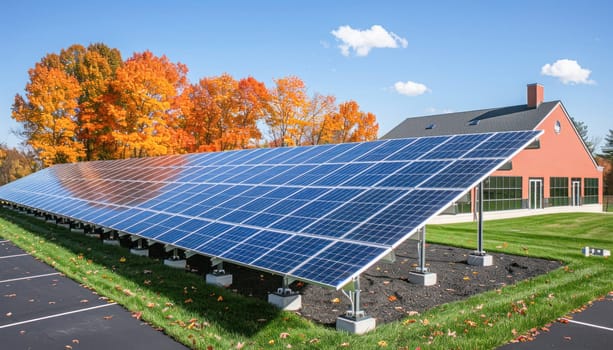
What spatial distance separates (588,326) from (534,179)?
30399mm

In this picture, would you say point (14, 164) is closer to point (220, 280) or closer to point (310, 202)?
point (220, 280)

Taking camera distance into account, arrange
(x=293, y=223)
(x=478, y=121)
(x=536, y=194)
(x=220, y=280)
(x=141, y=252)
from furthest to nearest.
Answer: (x=478, y=121), (x=536, y=194), (x=141, y=252), (x=220, y=280), (x=293, y=223)

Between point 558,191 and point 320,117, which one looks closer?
point 558,191

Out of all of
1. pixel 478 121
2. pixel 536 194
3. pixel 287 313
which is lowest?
pixel 287 313

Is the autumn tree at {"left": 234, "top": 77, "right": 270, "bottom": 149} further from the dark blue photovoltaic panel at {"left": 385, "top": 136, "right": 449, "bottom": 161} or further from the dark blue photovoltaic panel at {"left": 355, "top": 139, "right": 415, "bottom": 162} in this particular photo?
the dark blue photovoltaic panel at {"left": 385, "top": 136, "right": 449, "bottom": 161}

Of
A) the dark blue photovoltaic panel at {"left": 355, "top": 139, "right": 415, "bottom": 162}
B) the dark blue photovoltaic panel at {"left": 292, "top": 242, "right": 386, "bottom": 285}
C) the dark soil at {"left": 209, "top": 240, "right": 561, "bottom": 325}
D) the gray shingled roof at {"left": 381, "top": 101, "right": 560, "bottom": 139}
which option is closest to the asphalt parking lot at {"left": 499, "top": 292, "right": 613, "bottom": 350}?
the dark soil at {"left": 209, "top": 240, "right": 561, "bottom": 325}

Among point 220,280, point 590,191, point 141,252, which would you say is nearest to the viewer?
point 220,280

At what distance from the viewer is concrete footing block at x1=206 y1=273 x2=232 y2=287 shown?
1112 cm

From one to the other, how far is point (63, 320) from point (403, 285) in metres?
7.13

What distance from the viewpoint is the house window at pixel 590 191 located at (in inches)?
1697

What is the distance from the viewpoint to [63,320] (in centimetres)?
888

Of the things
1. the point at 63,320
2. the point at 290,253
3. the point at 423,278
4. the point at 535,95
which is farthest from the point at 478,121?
the point at 63,320

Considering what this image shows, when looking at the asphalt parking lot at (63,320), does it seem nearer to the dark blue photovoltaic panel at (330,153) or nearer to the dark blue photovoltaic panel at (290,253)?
the dark blue photovoltaic panel at (290,253)

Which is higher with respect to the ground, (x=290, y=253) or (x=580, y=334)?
(x=290, y=253)
